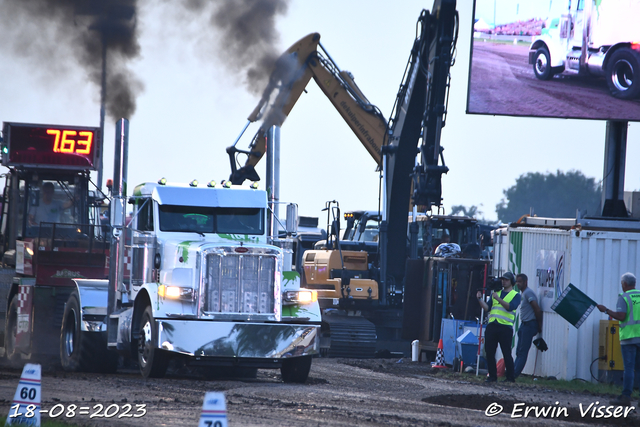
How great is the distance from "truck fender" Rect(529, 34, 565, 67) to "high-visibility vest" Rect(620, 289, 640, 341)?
1109 cm

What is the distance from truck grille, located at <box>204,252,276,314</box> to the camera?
47.9 feet

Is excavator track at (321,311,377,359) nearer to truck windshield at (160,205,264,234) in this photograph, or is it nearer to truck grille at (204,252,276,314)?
truck windshield at (160,205,264,234)

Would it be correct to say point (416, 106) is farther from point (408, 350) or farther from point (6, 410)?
point (6, 410)

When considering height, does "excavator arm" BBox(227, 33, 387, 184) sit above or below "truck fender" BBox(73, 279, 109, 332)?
above

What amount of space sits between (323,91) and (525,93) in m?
8.26

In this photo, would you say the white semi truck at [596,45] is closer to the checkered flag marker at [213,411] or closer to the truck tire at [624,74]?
the truck tire at [624,74]

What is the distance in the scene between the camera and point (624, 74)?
23.9m

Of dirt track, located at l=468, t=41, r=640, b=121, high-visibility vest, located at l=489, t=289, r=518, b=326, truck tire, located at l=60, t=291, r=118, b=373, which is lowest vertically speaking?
truck tire, located at l=60, t=291, r=118, b=373

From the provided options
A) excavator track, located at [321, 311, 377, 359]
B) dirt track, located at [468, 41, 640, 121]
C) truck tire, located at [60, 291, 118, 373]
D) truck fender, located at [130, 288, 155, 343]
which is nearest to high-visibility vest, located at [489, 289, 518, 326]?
truck fender, located at [130, 288, 155, 343]

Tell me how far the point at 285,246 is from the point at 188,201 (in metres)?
1.73

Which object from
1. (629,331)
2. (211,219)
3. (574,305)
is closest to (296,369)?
(211,219)

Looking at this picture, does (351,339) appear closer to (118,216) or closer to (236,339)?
(118,216)

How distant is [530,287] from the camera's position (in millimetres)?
19281

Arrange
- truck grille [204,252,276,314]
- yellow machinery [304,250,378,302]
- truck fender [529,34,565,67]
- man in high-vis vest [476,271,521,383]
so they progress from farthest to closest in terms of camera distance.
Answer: yellow machinery [304,250,378,302] < truck fender [529,34,565,67] < man in high-vis vest [476,271,521,383] < truck grille [204,252,276,314]
